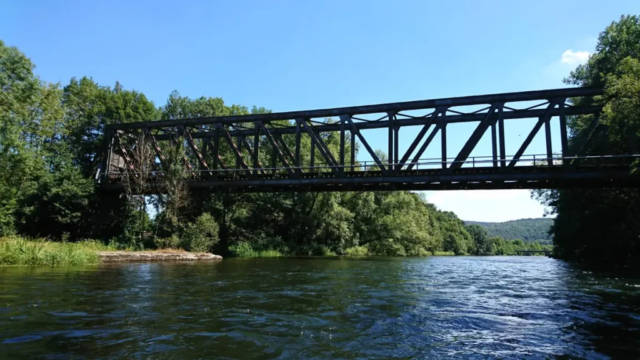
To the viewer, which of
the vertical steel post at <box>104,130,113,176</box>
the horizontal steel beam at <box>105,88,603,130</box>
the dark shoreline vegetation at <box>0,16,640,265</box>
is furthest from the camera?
the vertical steel post at <box>104,130,113,176</box>

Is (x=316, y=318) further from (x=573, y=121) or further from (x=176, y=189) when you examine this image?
(x=573, y=121)

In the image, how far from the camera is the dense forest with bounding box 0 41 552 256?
104ft

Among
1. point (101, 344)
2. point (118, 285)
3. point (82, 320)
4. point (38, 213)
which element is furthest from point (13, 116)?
point (101, 344)

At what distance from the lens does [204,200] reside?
44.4m

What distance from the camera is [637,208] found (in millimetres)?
28703

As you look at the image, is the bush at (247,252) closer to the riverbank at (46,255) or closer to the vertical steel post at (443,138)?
the riverbank at (46,255)

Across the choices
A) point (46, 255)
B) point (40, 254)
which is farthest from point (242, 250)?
point (40, 254)

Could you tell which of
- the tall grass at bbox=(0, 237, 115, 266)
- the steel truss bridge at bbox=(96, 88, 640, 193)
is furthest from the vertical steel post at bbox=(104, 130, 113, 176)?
the tall grass at bbox=(0, 237, 115, 266)

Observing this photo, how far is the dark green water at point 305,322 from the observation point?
655 cm

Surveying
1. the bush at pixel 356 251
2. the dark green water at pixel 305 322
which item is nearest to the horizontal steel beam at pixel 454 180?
the dark green water at pixel 305 322

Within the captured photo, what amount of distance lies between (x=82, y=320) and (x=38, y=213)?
34693mm

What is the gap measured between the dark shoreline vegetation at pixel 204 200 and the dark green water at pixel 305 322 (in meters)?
12.3

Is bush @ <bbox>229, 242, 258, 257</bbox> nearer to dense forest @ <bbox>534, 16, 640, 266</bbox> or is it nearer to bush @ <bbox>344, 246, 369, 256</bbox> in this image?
bush @ <bbox>344, 246, 369, 256</bbox>

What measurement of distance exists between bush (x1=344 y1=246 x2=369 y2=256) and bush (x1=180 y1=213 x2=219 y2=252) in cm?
2036
